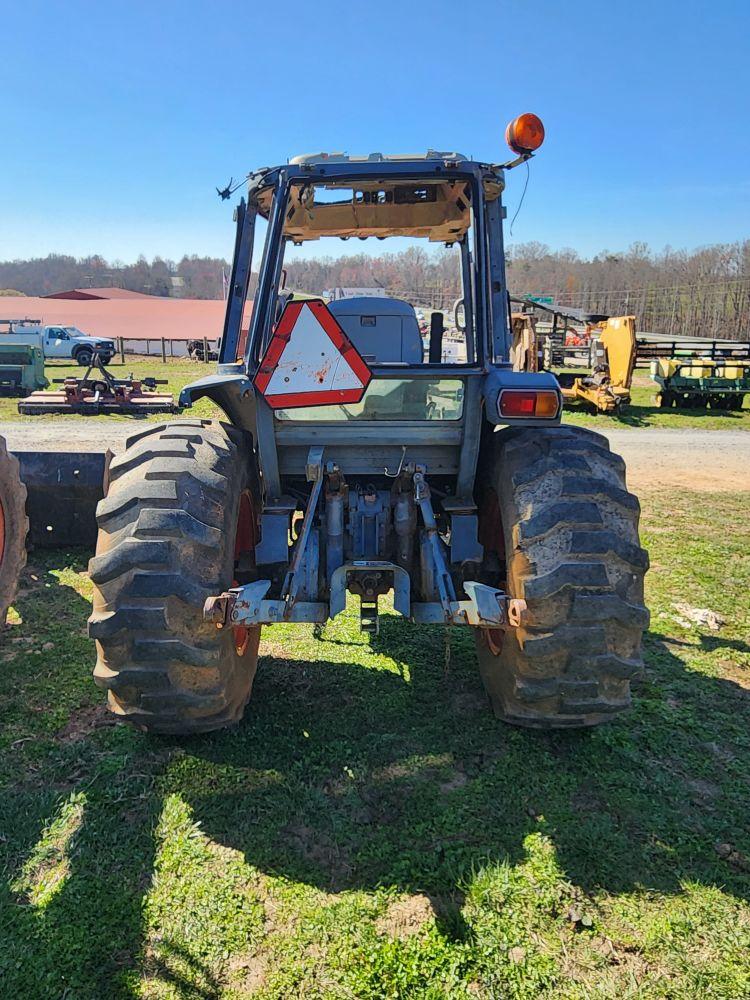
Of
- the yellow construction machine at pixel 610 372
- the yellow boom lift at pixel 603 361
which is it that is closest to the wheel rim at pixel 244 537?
the yellow boom lift at pixel 603 361

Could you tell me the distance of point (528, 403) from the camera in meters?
3.13

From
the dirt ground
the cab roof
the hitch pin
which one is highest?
the cab roof

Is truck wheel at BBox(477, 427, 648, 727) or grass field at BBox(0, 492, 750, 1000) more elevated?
truck wheel at BBox(477, 427, 648, 727)

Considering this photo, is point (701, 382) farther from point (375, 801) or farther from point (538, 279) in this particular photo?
point (538, 279)

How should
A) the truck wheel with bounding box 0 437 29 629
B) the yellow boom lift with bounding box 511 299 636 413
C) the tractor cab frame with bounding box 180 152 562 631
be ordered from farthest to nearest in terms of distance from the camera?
1. the yellow boom lift with bounding box 511 299 636 413
2. the truck wheel with bounding box 0 437 29 629
3. the tractor cab frame with bounding box 180 152 562 631

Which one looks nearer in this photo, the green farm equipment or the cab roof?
the cab roof

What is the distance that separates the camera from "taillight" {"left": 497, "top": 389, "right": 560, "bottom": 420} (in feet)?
10.2

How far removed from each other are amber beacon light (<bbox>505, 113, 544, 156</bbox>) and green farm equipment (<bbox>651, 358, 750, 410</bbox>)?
1542 centimetres

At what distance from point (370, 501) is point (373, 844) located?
164 centimetres

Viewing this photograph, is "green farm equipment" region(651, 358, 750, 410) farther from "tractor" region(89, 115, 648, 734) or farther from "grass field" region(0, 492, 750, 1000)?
"tractor" region(89, 115, 648, 734)

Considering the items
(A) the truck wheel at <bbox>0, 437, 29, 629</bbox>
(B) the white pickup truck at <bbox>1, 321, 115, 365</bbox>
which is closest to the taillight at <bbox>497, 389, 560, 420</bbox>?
(A) the truck wheel at <bbox>0, 437, 29, 629</bbox>

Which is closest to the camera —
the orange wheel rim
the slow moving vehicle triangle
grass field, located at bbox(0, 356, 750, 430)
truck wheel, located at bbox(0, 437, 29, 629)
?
the slow moving vehicle triangle

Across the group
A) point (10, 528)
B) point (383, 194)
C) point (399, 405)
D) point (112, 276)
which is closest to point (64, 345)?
point (10, 528)

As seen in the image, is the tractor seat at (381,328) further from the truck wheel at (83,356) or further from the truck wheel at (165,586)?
the truck wheel at (83,356)
